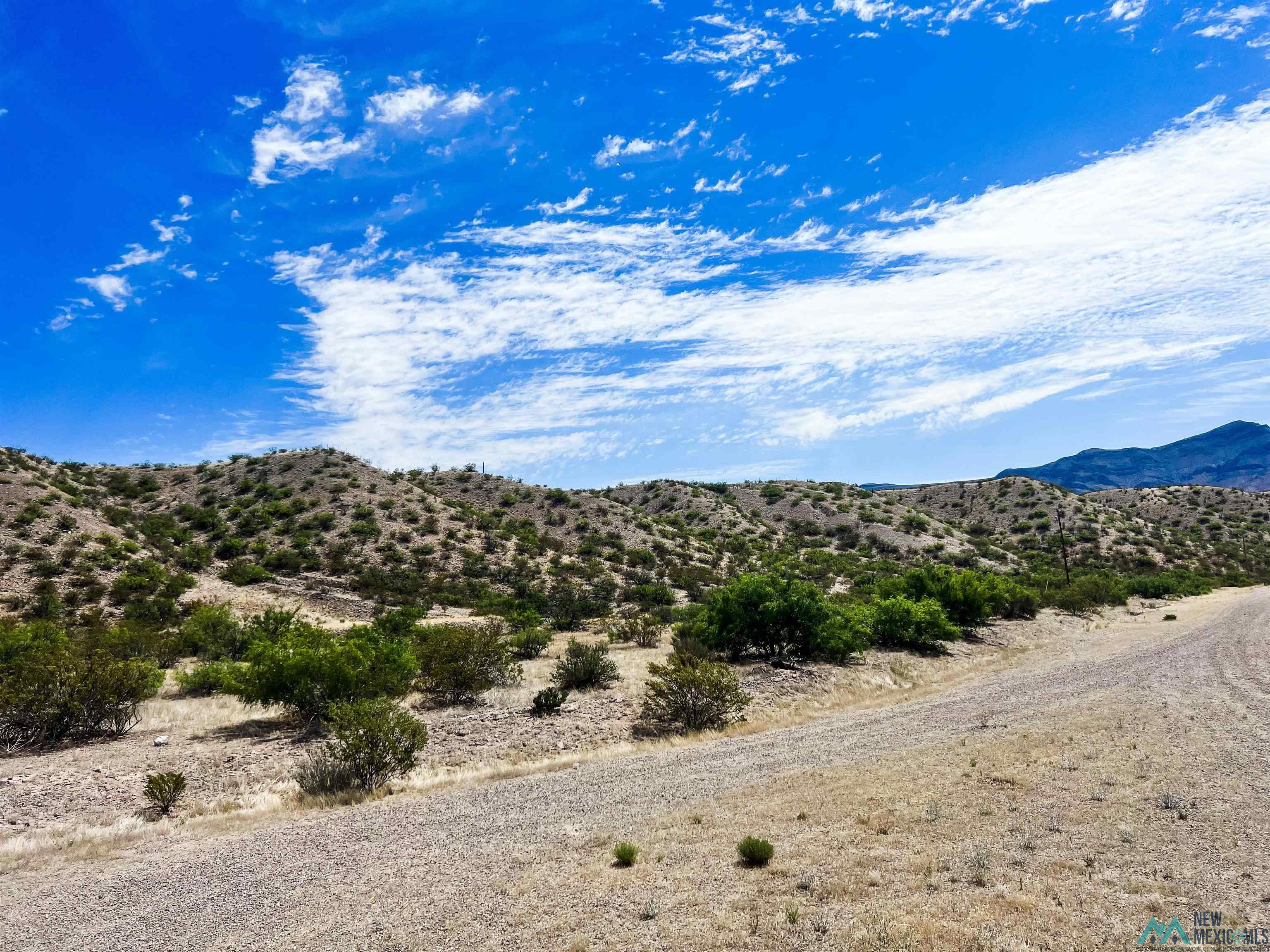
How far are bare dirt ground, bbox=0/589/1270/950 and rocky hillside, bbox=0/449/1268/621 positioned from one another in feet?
89.7

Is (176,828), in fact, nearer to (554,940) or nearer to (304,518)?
(554,940)

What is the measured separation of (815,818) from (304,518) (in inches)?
2123

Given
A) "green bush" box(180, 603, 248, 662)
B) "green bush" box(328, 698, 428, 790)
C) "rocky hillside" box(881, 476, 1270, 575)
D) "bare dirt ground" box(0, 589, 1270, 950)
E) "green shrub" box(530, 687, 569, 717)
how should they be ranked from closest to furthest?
1. "bare dirt ground" box(0, 589, 1270, 950)
2. "green bush" box(328, 698, 428, 790)
3. "green shrub" box(530, 687, 569, 717)
4. "green bush" box(180, 603, 248, 662)
5. "rocky hillside" box(881, 476, 1270, 575)

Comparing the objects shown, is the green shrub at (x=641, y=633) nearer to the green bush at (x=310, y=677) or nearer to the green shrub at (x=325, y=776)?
the green bush at (x=310, y=677)

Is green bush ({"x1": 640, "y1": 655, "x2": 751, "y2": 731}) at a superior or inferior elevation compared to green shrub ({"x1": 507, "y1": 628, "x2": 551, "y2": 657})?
inferior

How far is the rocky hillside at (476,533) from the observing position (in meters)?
37.7

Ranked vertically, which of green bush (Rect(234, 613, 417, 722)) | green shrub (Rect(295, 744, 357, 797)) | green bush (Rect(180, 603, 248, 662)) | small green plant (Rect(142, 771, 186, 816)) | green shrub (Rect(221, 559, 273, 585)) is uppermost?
green shrub (Rect(221, 559, 273, 585))

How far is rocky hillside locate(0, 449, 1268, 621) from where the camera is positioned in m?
37.7

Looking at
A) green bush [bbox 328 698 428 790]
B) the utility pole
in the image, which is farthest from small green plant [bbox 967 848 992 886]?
the utility pole

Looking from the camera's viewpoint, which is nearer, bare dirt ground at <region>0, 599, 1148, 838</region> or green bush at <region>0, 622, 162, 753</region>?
bare dirt ground at <region>0, 599, 1148, 838</region>

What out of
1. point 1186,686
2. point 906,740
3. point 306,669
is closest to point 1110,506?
point 1186,686

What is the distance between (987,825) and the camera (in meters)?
8.05

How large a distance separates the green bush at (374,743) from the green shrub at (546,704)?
429cm

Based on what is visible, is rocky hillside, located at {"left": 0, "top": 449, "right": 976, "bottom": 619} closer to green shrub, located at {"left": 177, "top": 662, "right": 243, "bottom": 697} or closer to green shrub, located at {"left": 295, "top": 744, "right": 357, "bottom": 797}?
green shrub, located at {"left": 177, "top": 662, "right": 243, "bottom": 697}
